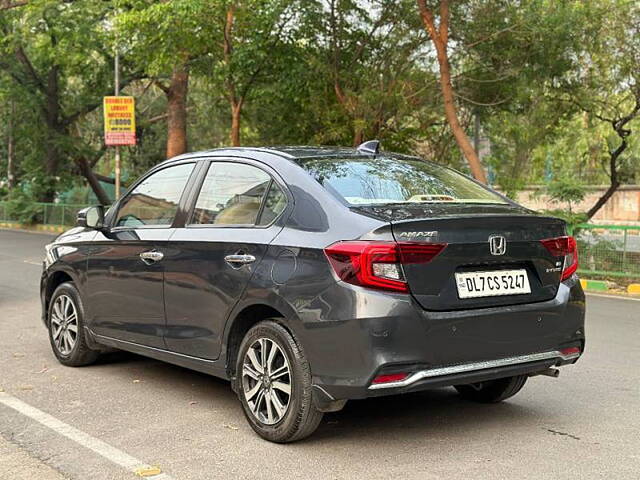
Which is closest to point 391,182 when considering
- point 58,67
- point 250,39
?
point 250,39

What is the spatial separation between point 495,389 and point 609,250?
8.91 meters

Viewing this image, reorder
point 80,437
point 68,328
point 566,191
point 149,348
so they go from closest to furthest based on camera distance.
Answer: point 80,437 < point 149,348 < point 68,328 < point 566,191

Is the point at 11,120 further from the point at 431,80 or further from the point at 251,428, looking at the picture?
the point at 251,428

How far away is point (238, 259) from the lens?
496 cm

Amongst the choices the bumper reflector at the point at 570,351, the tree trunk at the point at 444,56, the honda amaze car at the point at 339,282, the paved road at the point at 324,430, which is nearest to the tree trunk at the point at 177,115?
the tree trunk at the point at 444,56

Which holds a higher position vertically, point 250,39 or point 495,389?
point 250,39

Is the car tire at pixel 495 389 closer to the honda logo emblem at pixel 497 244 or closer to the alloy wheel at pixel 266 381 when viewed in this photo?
the honda logo emblem at pixel 497 244

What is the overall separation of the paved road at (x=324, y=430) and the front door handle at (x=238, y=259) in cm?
100

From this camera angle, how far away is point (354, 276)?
4324 mm

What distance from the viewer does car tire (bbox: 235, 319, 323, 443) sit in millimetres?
4555

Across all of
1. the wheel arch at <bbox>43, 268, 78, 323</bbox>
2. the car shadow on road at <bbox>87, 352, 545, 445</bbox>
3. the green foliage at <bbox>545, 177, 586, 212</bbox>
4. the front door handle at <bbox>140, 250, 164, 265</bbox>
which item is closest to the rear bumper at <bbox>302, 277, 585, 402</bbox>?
the car shadow on road at <bbox>87, 352, 545, 445</bbox>

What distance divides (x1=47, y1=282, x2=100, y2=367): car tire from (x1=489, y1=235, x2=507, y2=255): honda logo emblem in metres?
3.51

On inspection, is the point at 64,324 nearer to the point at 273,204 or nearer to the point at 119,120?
the point at 273,204

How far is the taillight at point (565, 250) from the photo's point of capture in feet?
16.1
